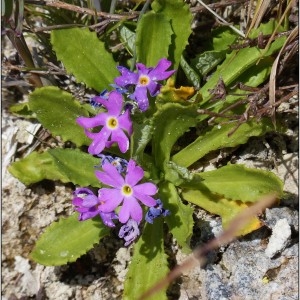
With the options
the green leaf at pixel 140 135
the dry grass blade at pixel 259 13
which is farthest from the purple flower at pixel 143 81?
the dry grass blade at pixel 259 13

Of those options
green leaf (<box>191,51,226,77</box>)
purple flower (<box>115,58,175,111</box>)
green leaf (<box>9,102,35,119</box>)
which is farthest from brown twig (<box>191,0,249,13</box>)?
green leaf (<box>9,102,35,119</box>)

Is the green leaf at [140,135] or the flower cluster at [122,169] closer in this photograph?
the flower cluster at [122,169]

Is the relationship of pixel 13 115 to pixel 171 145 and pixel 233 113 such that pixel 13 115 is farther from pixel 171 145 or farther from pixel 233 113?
pixel 233 113

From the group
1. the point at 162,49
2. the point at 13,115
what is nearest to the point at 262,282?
the point at 162,49

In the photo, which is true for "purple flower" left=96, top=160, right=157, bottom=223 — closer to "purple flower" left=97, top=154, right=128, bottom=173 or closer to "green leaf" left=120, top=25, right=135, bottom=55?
"purple flower" left=97, top=154, right=128, bottom=173

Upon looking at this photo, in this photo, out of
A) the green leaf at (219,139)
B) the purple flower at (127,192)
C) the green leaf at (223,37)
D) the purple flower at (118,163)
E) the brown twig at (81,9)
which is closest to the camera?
the purple flower at (127,192)

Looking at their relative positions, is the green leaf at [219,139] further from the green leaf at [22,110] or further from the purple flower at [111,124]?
the green leaf at [22,110]
